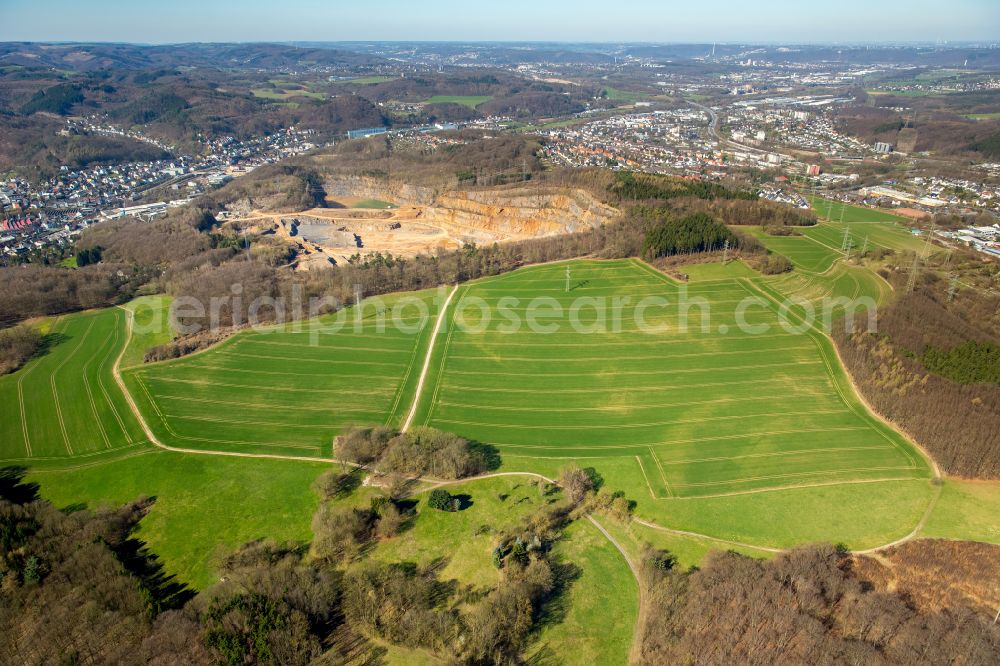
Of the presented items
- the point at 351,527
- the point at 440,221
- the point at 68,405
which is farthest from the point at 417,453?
the point at 440,221

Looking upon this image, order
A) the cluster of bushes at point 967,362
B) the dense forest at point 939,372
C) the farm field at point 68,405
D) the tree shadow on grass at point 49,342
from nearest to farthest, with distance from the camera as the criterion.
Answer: the dense forest at point 939,372, the cluster of bushes at point 967,362, the farm field at point 68,405, the tree shadow on grass at point 49,342

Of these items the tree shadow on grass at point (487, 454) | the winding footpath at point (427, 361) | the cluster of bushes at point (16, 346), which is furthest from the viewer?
the cluster of bushes at point (16, 346)

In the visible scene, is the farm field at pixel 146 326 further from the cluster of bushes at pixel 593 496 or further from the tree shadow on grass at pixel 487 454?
the cluster of bushes at pixel 593 496

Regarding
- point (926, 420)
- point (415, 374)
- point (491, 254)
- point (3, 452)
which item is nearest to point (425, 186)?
point (491, 254)

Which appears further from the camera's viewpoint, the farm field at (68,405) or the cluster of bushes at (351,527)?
the farm field at (68,405)

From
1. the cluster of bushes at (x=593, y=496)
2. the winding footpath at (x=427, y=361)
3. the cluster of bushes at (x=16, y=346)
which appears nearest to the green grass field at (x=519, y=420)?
the winding footpath at (x=427, y=361)

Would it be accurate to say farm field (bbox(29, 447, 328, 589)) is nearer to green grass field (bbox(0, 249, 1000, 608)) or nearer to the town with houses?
green grass field (bbox(0, 249, 1000, 608))

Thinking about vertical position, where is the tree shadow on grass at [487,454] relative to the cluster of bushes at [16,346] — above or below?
below

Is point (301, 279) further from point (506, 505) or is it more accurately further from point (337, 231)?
point (506, 505)
